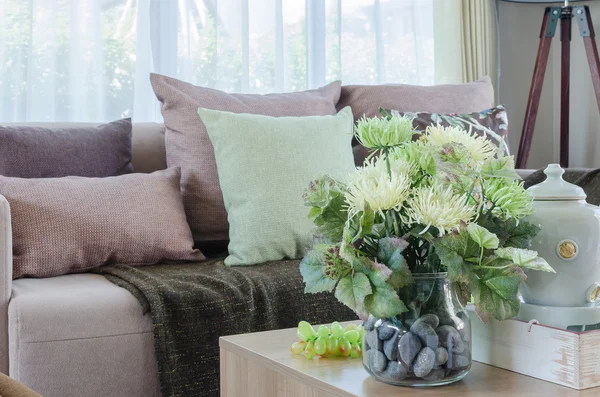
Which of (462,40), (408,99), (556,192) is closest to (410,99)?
(408,99)

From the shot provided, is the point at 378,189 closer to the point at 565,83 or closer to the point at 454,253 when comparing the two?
the point at 454,253

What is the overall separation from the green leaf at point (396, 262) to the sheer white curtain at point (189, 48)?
215 centimetres

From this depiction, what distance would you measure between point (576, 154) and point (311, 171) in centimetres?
231

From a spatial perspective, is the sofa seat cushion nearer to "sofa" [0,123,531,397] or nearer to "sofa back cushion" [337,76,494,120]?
"sofa" [0,123,531,397]

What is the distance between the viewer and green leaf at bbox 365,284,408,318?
1.04 meters

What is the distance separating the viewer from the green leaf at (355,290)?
105 centimetres

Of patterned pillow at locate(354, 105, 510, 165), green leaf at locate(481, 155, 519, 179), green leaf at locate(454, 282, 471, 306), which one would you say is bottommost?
green leaf at locate(454, 282, 471, 306)

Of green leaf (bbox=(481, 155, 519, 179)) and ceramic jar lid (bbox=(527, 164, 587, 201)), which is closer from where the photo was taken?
green leaf (bbox=(481, 155, 519, 179))

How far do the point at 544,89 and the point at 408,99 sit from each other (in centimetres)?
167

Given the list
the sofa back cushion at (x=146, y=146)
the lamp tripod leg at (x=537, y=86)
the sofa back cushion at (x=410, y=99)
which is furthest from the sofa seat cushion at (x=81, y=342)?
the lamp tripod leg at (x=537, y=86)

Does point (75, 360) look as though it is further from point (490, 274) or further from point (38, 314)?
point (490, 274)

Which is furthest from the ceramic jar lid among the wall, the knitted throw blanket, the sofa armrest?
the wall

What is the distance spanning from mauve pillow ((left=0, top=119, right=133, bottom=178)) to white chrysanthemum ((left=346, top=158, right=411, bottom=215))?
1.49 metres

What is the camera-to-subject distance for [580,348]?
108cm
